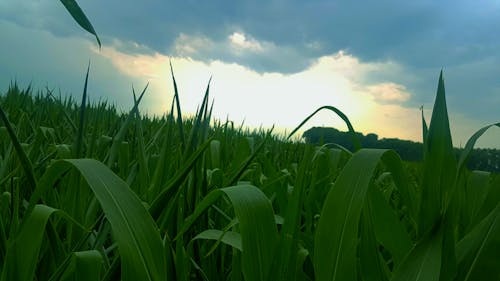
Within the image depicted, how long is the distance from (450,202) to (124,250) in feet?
1.19

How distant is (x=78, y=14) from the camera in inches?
17.2

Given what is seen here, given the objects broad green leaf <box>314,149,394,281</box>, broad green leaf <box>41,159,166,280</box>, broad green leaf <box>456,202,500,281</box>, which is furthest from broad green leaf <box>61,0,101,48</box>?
broad green leaf <box>456,202,500,281</box>

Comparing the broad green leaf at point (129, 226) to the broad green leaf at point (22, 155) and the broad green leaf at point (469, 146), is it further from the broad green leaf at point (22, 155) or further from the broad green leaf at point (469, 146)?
the broad green leaf at point (469, 146)

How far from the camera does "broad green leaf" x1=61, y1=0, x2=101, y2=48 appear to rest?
1.42 feet

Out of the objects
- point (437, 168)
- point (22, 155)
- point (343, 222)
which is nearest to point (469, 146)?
point (437, 168)

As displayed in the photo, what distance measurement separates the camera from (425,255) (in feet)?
1.59

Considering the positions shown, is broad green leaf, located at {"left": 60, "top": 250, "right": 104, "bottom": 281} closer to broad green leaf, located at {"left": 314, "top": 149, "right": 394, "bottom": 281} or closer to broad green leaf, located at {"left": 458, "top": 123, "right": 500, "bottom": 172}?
broad green leaf, located at {"left": 314, "top": 149, "right": 394, "bottom": 281}

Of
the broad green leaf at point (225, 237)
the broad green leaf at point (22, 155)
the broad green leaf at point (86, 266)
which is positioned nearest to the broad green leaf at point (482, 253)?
the broad green leaf at point (225, 237)

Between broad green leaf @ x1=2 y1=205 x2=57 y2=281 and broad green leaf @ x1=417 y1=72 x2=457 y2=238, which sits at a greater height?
broad green leaf @ x1=417 y1=72 x2=457 y2=238

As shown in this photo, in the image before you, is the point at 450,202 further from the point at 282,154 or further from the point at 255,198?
the point at 282,154

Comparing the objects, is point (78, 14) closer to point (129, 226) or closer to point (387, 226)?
point (129, 226)

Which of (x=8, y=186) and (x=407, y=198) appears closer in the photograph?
(x=407, y=198)

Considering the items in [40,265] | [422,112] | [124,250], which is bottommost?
[40,265]

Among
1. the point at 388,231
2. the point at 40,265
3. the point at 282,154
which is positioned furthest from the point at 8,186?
the point at 282,154
